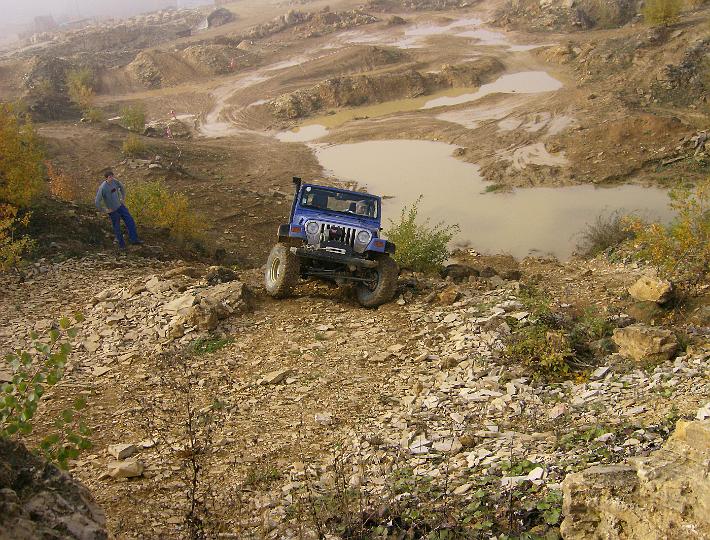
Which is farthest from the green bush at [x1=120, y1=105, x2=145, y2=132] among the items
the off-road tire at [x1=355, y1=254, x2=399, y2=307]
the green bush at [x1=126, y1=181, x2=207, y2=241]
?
the off-road tire at [x1=355, y1=254, x2=399, y2=307]

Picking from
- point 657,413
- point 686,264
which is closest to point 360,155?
point 686,264

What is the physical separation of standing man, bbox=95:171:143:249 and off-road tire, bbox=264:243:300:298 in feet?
11.0

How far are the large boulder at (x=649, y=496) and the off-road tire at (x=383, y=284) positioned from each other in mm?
5009

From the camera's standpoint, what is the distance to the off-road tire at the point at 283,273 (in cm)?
810

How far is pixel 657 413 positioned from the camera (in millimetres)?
4641

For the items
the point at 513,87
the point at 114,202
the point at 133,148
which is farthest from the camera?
the point at 513,87

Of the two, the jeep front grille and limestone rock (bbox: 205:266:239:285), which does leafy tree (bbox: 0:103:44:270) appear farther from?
the jeep front grille

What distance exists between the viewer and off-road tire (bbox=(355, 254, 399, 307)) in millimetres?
8180

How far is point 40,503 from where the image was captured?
2.83m

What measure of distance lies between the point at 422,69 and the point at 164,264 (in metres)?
24.5

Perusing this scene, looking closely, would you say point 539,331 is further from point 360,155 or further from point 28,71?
point 28,71

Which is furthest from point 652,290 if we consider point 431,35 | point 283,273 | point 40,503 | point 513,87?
point 431,35

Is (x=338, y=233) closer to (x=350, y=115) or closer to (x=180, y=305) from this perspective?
(x=180, y=305)

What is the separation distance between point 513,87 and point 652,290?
22281 mm
